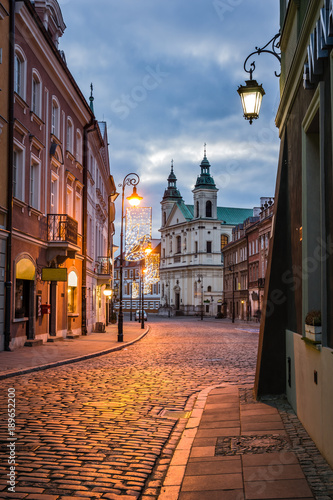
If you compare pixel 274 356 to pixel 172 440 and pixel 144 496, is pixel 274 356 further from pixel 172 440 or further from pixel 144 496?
pixel 144 496

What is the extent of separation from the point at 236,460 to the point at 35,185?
17.6 metres

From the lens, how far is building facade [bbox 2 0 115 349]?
1977 cm

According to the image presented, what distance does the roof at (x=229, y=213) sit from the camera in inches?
4564

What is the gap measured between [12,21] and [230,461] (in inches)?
663

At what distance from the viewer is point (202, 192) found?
107875 millimetres

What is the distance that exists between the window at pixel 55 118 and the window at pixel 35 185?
320 cm

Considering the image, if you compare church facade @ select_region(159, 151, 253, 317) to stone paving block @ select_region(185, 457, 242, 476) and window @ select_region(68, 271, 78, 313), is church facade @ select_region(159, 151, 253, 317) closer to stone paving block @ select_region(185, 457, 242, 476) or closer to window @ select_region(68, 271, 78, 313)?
window @ select_region(68, 271, 78, 313)

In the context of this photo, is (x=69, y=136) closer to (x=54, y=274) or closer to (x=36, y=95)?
(x=36, y=95)

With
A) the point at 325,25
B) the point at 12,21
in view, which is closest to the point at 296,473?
the point at 325,25

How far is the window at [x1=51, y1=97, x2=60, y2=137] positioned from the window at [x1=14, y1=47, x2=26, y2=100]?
435 centimetres

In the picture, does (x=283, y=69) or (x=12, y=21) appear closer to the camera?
(x=283, y=69)

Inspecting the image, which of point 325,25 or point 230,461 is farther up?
point 325,25

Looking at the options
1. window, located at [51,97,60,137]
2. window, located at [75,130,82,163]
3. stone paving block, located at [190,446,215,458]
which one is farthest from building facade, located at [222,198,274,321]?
stone paving block, located at [190,446,215,458]

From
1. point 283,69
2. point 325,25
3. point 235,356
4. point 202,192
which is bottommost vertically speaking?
point 235,356
